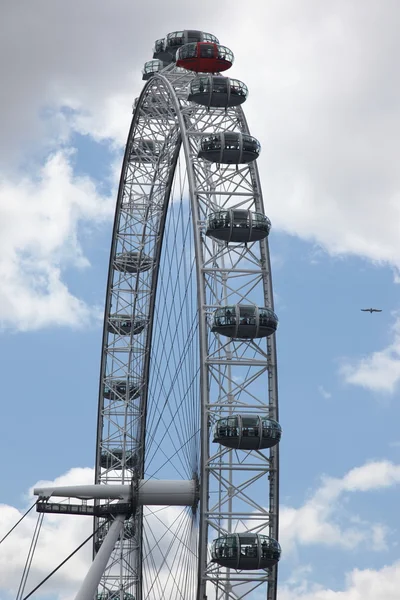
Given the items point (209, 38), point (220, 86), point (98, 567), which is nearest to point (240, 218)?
point (220, 86)

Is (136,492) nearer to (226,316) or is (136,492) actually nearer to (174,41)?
(226,316)

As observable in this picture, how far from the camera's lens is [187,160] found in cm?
6206

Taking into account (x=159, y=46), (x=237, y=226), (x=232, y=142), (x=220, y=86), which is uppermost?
(x=159, y=46)

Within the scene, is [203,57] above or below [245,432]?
above

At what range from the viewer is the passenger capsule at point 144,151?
78.8 m

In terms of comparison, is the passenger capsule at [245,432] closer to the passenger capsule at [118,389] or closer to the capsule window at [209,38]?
the capsule window at [209,38]

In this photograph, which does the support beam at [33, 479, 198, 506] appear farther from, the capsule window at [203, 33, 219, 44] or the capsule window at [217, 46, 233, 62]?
the capsule window at [203, 33, 219, 44]

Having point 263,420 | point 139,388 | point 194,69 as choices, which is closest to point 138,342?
point 139,388

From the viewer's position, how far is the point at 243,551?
55531 mm

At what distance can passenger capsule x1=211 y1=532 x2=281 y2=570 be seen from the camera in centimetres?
5544

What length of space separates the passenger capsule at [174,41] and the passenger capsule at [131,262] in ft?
36.2

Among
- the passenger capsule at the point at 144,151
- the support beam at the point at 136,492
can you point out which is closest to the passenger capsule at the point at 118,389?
the passenger capsule at the point at 144,151

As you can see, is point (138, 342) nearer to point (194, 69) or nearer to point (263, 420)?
point (194, 69)

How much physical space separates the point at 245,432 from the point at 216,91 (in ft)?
51.8
